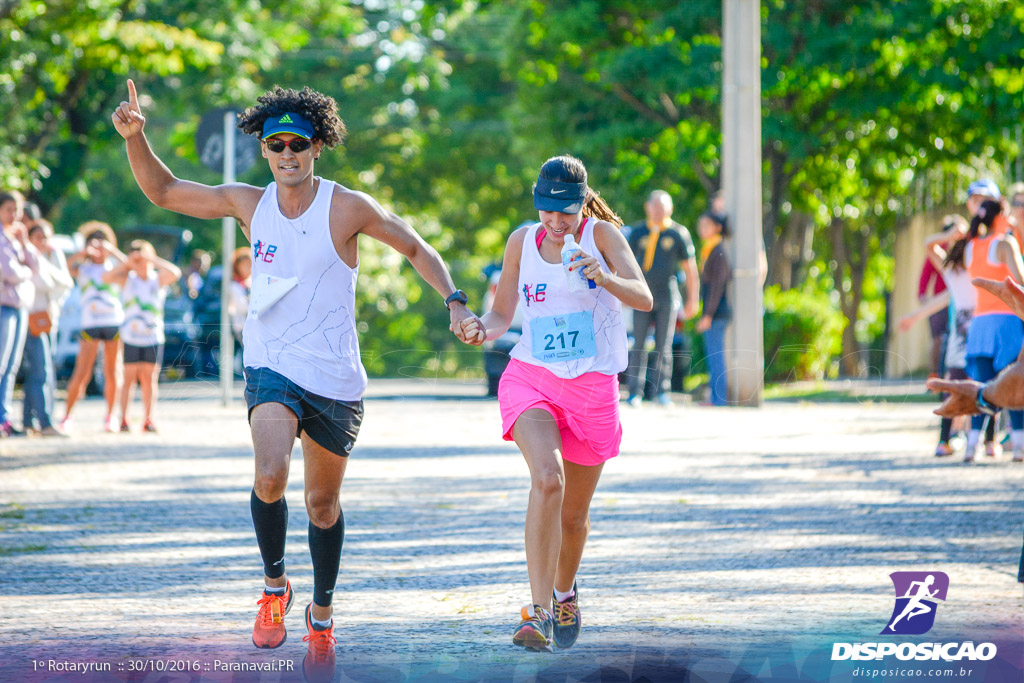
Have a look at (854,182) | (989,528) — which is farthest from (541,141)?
(989,528)

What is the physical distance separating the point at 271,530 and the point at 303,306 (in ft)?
2.79

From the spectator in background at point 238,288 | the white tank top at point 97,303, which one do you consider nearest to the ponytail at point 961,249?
the white tank top at point 97,303

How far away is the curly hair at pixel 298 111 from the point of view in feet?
17.7

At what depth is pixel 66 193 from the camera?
2945 cm

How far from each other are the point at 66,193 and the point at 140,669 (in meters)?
26.4

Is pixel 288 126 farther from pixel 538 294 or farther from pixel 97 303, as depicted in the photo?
pixel 97 303

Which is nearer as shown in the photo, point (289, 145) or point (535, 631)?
point (535, 631)

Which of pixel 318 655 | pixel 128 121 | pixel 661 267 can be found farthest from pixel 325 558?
pixel 661 267

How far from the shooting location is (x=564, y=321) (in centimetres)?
537

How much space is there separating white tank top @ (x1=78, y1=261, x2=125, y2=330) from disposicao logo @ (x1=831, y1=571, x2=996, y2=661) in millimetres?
8701

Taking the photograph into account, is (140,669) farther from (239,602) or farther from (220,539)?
(220,539)

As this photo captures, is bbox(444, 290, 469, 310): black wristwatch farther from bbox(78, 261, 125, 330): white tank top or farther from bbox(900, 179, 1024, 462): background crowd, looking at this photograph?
bbox(78, 261, 125, 330): white tank top

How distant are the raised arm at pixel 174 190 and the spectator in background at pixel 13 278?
680cm

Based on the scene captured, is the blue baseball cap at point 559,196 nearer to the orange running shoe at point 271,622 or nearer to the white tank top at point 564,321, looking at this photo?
the white tank top at point 564,321
